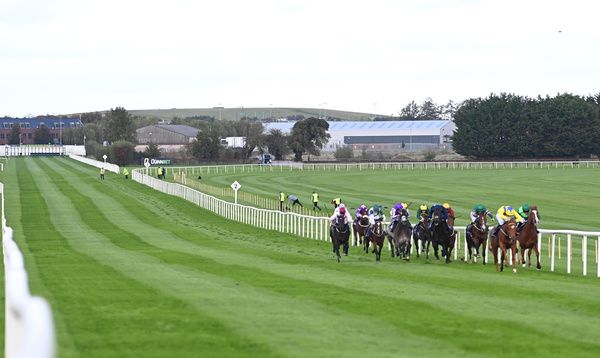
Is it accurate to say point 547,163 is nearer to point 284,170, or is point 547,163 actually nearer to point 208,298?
point 284,170

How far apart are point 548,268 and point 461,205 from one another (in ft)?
94.4

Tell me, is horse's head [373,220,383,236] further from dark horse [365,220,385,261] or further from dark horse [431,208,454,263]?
dark horse [431,208,454,263]

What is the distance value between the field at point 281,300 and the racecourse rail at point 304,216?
1.40 m

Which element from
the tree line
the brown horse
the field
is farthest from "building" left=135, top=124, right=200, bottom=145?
the brown horse

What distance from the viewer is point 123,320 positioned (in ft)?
34.6

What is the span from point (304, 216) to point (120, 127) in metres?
135

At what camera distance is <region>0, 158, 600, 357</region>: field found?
9.23 metres

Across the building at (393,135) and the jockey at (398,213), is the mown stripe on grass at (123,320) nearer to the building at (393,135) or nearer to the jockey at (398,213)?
the jockey at (398,213)

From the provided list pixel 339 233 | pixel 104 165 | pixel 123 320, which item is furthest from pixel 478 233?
pixel 104 165

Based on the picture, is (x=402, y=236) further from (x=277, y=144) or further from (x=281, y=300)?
(x=277, y=144)

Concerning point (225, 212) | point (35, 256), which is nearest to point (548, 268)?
point (35, 256)

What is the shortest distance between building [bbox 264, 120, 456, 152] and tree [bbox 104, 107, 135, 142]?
19.6 meters

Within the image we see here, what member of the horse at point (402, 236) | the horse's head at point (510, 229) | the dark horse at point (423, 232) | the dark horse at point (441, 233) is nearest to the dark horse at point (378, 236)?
the horse at point (402, 236)

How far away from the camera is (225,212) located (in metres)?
44.2
